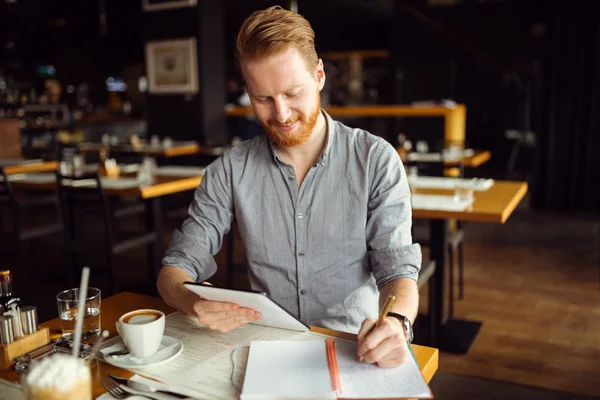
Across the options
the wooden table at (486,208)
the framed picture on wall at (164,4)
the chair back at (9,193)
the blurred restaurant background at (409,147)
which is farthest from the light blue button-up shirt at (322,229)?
the framed picture on wall at (164,4)

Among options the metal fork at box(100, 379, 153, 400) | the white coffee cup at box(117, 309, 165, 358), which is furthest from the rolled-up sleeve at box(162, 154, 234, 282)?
the metal fork at box(100, 379, 153, 400)

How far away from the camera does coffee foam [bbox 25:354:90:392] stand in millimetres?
744

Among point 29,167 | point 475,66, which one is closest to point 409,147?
point 29,167

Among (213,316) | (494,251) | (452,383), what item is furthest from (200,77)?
(213,316)

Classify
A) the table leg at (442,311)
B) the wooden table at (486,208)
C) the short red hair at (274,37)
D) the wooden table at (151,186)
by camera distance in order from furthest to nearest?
the wooden table at (151,186) → the table leg at (442,311) → the wooden table at (486,208) → the short red hair at (274,37)

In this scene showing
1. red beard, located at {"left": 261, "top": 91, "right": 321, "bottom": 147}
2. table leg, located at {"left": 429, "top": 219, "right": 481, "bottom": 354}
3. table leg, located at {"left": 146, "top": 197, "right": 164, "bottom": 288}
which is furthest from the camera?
table leg, located at {"left": 146, "top": 197, "right": 164, "bottom": 288}

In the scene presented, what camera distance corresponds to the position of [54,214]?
A: 700 centimetres

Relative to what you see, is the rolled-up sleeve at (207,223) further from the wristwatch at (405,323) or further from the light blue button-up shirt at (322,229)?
the wristwatch at (405,323)

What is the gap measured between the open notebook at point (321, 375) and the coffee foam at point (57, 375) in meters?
0.27

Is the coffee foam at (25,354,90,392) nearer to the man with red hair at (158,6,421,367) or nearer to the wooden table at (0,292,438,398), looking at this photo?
the wooden table at (0,292,438,398)

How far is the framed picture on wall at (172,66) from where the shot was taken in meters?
7.41

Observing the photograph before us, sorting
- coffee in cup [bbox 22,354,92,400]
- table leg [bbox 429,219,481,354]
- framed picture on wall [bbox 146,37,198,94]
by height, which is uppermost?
framed picture on wall [bbox 146,37,198,94]

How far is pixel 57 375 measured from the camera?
75 cm

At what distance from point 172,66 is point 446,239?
18.7 feet
